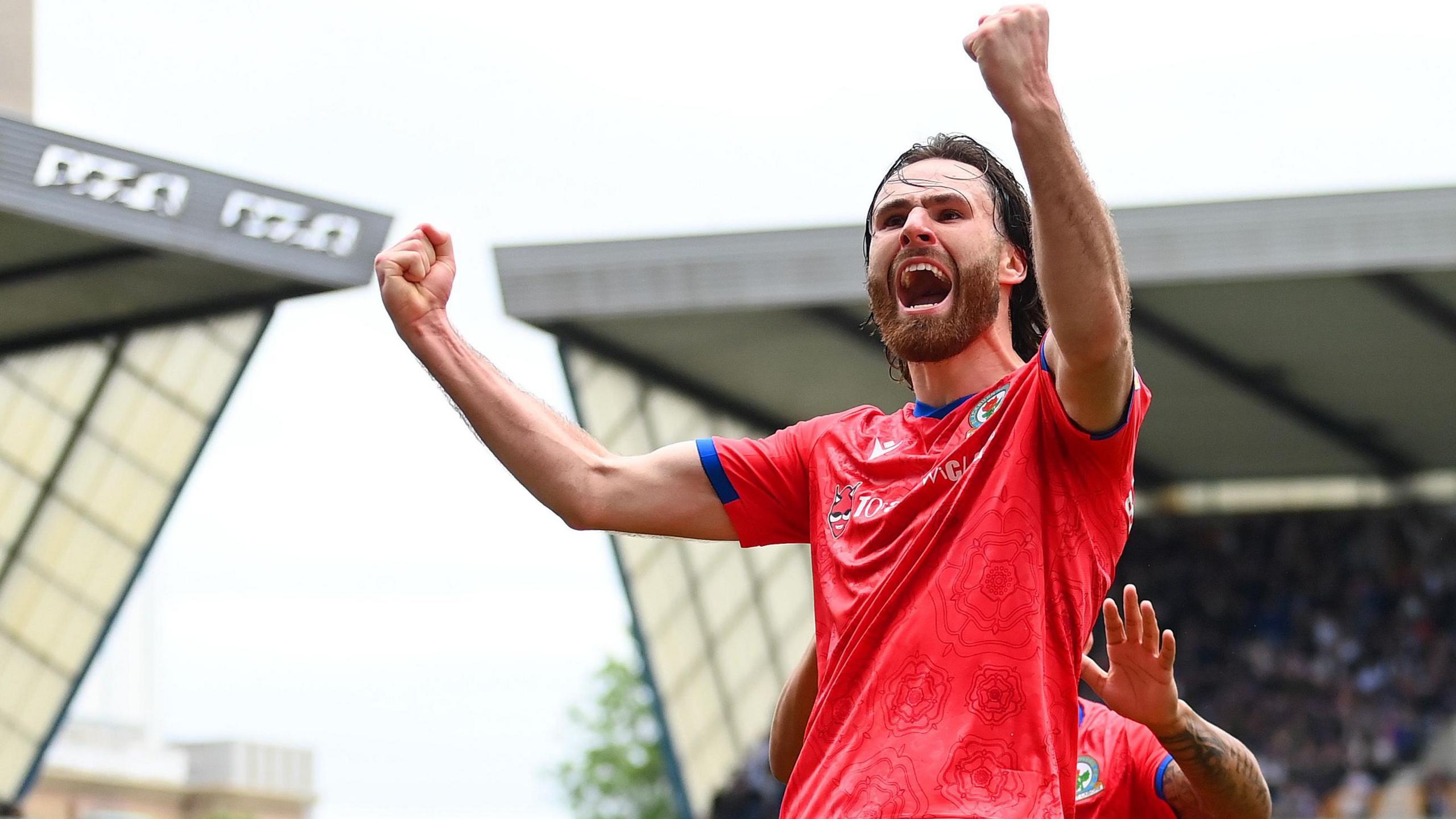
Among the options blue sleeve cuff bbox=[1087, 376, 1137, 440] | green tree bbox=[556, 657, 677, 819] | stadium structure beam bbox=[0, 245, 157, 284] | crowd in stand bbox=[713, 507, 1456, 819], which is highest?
blue sleeve cuff bbox=[1087, 376, 1137, 440]

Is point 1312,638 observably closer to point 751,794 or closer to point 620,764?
point 751,794

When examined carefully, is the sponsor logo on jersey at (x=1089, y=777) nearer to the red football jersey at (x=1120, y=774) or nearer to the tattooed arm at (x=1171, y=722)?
the red football jersey at (x=1120, y=774)

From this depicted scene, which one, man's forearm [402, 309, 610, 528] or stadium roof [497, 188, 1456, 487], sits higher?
man's forearm [402, 309, 610, 528]

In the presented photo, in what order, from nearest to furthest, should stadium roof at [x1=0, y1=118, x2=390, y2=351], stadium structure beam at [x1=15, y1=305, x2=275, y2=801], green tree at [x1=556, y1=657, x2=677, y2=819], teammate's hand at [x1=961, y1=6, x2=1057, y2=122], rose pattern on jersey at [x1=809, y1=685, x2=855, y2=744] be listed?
teammate's hand at [x1=961, y1=6, x2=1057, y2=122] < rose pattern on jersey at [x1=809, y1=685, x2=855, y2=744] < stadium roof at [x1=0, y1=118, x2=390, y2=351] < stadium structure beam at [x1=15, y1=305, x2=275, y2=801] < green tree at [x1=556, y1=657, x2=677, y2=819]

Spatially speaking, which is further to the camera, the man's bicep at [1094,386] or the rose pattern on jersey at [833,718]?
the rose pattern on jersey at [833,718]

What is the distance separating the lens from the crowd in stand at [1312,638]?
1739 cm

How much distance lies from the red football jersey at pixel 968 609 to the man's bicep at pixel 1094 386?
2 cm

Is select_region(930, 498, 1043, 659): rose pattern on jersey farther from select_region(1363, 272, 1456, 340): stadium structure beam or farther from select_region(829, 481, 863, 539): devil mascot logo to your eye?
select_region(1363, 272, 1456, 340): stadium structure beam

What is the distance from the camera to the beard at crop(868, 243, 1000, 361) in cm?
271

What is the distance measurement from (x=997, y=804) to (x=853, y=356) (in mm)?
15850

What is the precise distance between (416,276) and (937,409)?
890 mm

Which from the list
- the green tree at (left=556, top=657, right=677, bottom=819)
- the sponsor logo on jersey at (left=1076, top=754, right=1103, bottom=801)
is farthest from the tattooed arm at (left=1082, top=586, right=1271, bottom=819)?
the green tree at (left=556, top=657, right=677, bottom=819)

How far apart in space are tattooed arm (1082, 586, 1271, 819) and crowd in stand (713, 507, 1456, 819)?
46.4 feet

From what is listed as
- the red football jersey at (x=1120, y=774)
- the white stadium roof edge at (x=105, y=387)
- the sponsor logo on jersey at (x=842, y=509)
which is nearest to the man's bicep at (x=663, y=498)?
the sponsor logo on jersey at (x=842, y=509)
